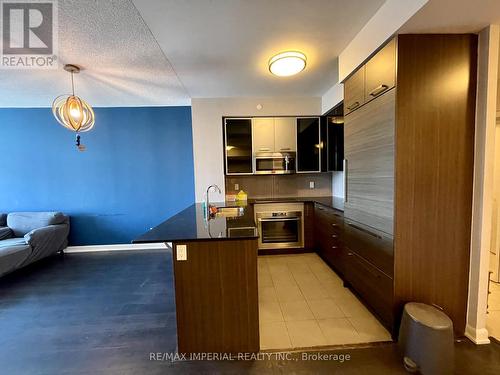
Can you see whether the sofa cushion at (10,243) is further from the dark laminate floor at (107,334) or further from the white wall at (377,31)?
the white wall at (377,31)

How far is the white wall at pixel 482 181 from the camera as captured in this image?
164 cm

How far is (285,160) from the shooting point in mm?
3906

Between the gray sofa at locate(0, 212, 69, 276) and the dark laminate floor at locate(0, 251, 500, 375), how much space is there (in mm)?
300

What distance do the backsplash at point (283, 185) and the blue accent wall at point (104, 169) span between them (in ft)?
3.25

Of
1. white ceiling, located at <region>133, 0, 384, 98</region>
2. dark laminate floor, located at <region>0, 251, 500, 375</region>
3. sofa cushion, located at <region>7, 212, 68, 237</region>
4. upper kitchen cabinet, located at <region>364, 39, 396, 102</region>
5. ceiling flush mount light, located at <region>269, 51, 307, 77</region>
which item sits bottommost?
dark laminate floor, located at <region>0, 251, 500, 375</region>

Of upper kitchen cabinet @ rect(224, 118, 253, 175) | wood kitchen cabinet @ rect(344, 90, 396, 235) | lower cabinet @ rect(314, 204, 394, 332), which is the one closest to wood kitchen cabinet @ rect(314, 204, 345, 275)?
lower cabinet @ rect(314, 204, 394, 332)

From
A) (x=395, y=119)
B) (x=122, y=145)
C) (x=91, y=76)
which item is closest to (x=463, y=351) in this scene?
(x=395, y=119)

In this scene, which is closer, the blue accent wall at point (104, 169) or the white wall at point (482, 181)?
the white wall at point (482, 181)

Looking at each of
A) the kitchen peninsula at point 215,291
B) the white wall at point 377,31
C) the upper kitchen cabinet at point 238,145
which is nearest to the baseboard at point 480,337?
the kitchen peninsula at point 215,291

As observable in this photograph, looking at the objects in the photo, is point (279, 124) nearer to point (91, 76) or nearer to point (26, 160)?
point (91, 76)

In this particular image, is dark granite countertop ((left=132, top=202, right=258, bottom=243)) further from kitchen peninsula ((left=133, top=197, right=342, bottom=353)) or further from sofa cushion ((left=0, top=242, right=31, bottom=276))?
sofa cushion ((left=0, top=242, right=31, bottom=276))

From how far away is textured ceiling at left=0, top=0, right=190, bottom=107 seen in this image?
184 centimetres

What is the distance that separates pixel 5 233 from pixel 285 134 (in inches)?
190

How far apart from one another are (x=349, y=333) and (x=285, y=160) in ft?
8.57
